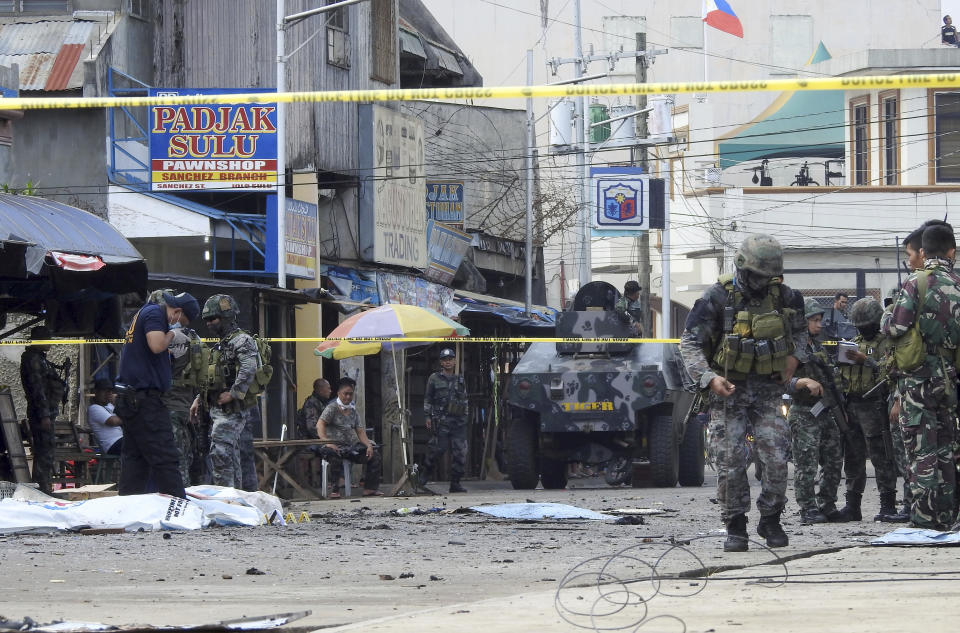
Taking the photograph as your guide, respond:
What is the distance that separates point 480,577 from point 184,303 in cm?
506

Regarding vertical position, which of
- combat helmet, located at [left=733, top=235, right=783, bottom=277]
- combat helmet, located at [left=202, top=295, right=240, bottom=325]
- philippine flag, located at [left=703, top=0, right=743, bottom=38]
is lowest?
combat helmet, located at [left=202, top=295, right=240, bottom=325]

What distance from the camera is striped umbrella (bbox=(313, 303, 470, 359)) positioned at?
1820 cm

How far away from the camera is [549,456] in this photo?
1966cm

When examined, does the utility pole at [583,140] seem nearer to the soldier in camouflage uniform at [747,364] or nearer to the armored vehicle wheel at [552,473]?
the armored vehicle wheel at [552,473]

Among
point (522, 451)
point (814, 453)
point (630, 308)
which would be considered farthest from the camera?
point (630, 308)

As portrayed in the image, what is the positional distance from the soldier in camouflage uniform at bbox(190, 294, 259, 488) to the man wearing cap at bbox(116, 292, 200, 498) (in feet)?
6.29

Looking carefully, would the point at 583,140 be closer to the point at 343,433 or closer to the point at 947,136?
the point at 947,136

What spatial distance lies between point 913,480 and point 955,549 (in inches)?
41.8

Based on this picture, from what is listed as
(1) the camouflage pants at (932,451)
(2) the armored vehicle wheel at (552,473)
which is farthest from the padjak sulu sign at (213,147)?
(1) the camouflage pants at (932,451)

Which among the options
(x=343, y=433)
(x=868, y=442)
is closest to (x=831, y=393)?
(x=868, y=442)

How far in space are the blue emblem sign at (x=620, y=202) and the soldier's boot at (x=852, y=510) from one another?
18903 millimetres

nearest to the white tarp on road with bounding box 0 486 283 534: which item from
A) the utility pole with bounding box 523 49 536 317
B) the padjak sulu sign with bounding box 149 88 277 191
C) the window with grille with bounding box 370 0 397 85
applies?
the padjak sulu sign with bounding box 149 88 277 191

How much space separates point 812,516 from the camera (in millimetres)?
A: 11883

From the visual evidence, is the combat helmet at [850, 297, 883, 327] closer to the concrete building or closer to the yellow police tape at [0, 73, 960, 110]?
the yellow police tape at [0, 73, 960, 110]
